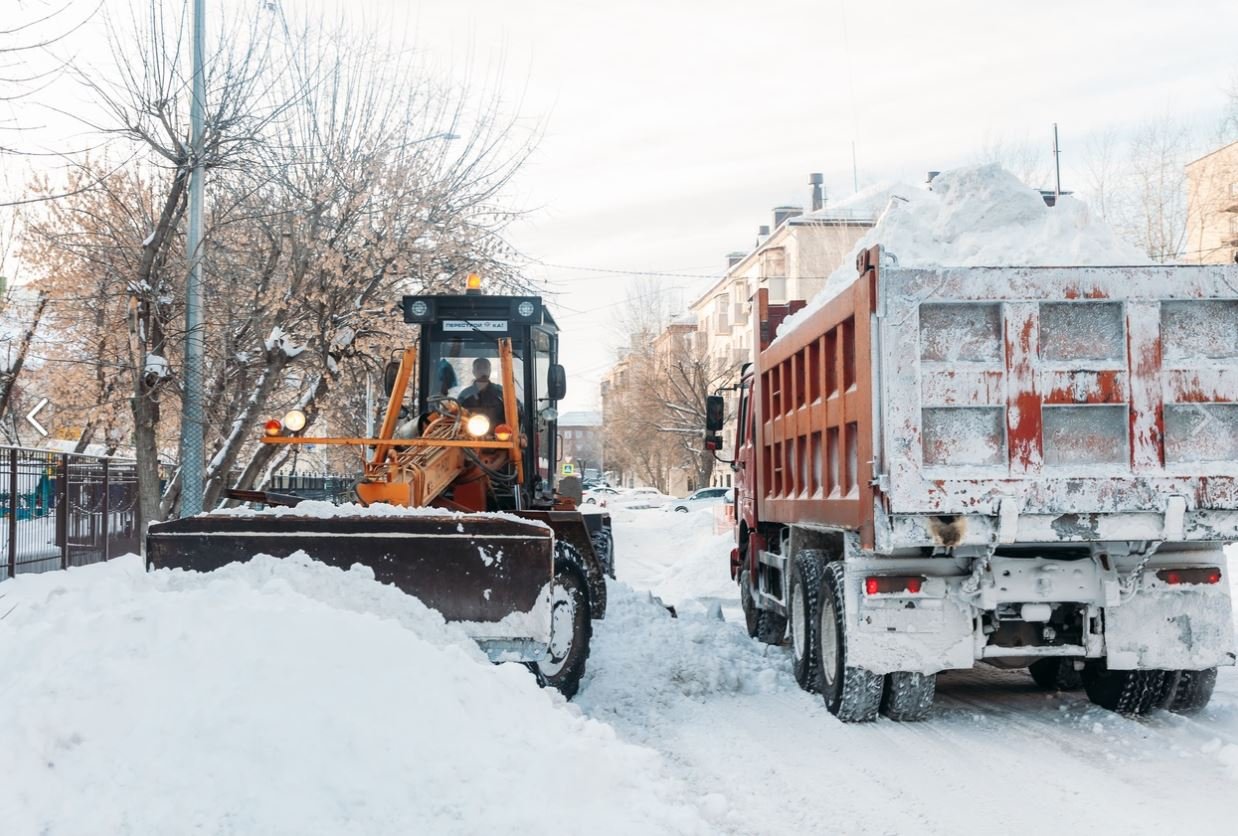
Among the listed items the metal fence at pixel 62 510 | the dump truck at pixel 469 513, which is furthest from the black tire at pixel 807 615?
the metal fence at pixel 62 510

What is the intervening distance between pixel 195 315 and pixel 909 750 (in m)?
10.4

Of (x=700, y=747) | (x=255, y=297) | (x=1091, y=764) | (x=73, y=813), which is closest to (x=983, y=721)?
(x=1091, y=764)

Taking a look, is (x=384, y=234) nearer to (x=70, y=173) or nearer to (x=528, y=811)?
(x=70, y=173)

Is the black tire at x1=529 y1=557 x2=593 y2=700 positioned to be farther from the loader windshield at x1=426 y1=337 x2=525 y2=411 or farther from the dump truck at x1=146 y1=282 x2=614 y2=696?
the loader windshield at x1=426 y1=337 x2=525 y2=411

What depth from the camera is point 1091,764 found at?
22.1 ft

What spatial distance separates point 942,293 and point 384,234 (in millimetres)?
12492

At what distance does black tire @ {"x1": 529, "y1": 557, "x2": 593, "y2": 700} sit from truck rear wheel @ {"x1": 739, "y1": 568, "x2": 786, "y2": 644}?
3.67 m

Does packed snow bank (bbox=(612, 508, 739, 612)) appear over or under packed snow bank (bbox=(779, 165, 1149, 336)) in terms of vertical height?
under

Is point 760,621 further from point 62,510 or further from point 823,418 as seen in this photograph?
point 62,510

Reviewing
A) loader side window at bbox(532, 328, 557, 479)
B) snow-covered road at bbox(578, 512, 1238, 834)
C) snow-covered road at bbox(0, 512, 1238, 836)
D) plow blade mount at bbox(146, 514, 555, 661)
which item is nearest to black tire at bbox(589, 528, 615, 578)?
snow-covered road at bbox(578, 512, 1238, 834)

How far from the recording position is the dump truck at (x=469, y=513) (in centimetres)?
770

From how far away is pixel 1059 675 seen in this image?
9406 mm

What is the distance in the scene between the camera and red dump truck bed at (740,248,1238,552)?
7.12 metres

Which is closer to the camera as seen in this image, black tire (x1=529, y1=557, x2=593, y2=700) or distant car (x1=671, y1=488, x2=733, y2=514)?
black tire (x1=529, y1=557, x2=593, y2=700)
